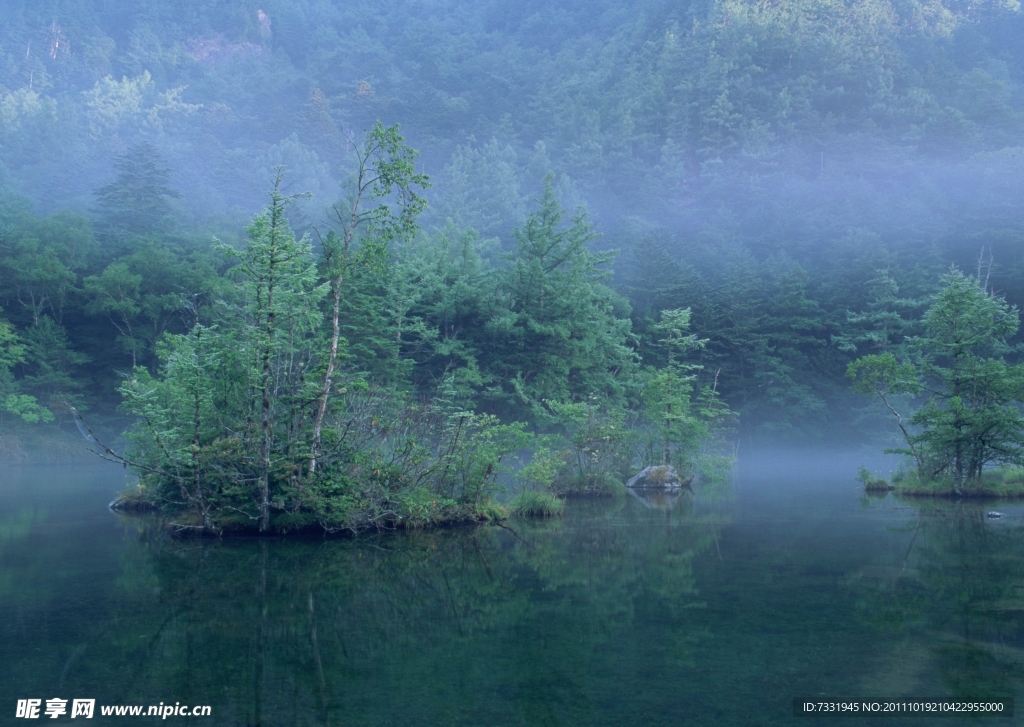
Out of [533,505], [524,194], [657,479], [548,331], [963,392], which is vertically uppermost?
[524,194]

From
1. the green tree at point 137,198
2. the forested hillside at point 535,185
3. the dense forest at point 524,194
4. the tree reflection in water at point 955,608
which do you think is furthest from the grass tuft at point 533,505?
the green tree at point 137,198

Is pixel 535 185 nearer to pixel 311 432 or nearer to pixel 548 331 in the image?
pixel 548 331

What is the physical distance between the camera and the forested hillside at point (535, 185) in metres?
37.1

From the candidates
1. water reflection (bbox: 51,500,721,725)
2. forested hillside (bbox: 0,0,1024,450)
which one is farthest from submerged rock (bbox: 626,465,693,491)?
water reflection (bbox: 51,500,721,725)

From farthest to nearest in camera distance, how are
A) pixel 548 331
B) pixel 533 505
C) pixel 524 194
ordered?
pixel 524 194, pixel 548 331, pixel 533 505

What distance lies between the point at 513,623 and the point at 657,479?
1968cm

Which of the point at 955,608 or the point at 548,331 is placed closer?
the point at 955,608

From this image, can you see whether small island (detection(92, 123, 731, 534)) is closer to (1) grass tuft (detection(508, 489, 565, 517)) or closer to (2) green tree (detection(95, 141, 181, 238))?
(1) grass tuft (detection(508, 489, 565, 517))

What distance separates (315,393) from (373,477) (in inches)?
79.4

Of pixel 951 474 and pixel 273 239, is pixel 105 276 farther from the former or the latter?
pixel 951 474

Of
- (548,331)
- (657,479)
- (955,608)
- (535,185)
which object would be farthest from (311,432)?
(535,185)

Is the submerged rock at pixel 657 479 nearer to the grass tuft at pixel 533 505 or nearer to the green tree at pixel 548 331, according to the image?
the green tree at pixel 548 331

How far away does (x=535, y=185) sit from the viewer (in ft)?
295

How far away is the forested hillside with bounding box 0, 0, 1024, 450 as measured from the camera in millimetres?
37094
